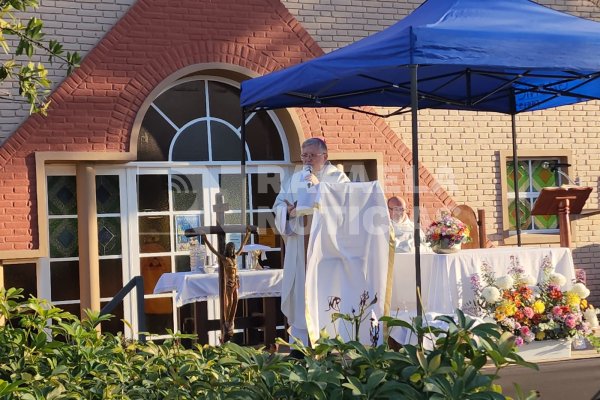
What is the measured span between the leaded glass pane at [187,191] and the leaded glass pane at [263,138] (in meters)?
0.78

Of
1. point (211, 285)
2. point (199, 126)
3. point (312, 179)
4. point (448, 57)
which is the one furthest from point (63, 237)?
A: point (448, 57)

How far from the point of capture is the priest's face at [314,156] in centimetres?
741

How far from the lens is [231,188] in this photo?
428 inches

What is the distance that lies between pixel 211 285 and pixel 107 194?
8.23 ft

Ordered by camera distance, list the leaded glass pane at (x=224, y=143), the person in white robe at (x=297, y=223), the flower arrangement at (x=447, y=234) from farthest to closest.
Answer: the leaded glass pane at (x=224, y=143) < the person in white robe at (x=297, y=223) < the flower arrangement at (x=447, y=234)

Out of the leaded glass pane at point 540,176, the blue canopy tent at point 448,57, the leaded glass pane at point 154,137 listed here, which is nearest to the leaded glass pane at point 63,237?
the leaded glass pane at point 154,137

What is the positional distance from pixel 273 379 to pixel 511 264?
481cm

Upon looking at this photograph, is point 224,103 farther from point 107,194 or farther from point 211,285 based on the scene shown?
point 211,285

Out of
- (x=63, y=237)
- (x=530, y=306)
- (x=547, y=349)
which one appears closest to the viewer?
(x=547, y=349)

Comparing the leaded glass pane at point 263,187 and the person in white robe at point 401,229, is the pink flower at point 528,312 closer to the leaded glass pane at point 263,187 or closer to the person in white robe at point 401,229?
the person in white robe at point 401,229

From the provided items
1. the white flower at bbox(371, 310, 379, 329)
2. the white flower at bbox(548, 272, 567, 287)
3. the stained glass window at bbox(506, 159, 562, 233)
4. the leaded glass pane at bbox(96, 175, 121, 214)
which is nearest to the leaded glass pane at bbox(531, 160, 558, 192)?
the stained glass window at bbox(506, 159, 562, 233)

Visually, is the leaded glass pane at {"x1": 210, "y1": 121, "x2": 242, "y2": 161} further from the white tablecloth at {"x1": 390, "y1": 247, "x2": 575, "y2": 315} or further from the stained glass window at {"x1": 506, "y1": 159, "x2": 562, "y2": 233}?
the white tablecloth at {"x1": 390, "y1": 247, "x2": 575, "y2": 315}

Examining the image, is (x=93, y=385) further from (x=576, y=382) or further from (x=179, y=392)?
(x=576, y=382)

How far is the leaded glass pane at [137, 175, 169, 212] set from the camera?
10.5 meters
